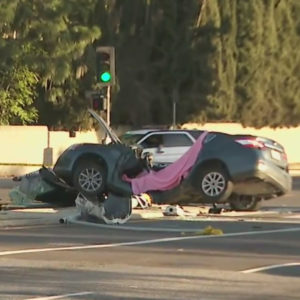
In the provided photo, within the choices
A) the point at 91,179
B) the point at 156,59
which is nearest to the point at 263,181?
the point at 91,179

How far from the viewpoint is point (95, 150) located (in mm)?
20641

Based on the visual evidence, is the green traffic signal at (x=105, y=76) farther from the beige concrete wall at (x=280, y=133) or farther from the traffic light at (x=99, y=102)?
the beige concrete wall at (x=280, y=133)

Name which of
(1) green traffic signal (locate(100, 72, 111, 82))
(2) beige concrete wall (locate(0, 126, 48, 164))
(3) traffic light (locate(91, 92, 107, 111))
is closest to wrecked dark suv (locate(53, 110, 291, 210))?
(1) green traffic signal (locate(100, 72, 111, 82))

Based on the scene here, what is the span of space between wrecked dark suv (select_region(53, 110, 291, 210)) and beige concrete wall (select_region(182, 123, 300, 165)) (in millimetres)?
26024

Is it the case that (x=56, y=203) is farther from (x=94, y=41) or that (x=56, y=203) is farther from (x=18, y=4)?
(x=94, y=41)

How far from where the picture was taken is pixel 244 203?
20734 millimetres

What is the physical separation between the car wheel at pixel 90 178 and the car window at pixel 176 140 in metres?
4.99

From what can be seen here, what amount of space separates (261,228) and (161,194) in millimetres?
3498

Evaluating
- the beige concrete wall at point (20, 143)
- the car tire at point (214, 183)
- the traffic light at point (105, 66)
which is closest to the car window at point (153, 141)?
the traffic light at point (105, 66)

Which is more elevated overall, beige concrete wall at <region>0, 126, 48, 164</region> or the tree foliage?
the tree foliage

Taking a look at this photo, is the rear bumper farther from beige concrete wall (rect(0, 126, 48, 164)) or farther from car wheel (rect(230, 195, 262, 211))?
beige concrete wall (rect(0, 126, 48, 164))

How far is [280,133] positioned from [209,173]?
31259 mm

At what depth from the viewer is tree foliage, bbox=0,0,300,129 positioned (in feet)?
126

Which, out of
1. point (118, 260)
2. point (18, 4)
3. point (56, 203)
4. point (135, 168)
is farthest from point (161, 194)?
point (18, 4)
